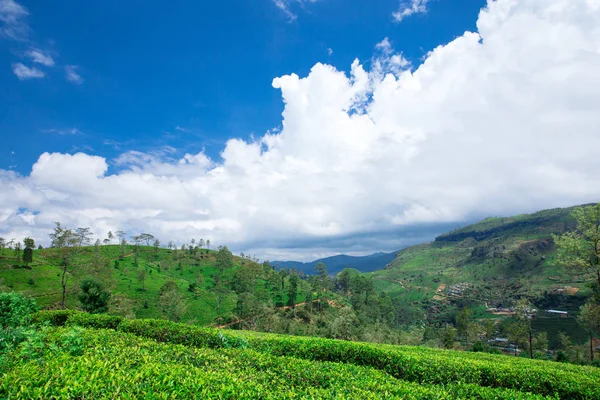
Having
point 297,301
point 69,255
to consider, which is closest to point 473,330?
point 297,301

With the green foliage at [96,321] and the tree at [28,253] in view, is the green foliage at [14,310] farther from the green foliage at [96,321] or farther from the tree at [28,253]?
the tree at [28,253]

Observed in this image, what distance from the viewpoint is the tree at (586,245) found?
1026 inches

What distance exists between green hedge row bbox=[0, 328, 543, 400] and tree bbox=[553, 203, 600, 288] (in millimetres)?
24417

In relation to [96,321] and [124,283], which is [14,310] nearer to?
[96,321]

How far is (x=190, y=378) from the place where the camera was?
20.6ft

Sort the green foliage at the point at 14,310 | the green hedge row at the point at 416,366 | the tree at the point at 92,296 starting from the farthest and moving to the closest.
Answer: the tree at the point at 92,296, the green foliage at the point at 14,310, the green hedge row at the point at 416,366

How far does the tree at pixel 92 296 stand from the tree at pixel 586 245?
55.9 m

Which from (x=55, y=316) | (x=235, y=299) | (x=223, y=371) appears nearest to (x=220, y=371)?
(x=223, y=371)

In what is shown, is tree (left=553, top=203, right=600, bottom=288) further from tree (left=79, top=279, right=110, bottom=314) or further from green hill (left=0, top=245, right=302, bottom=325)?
green hill (left=0, top=245, right=302, bottom=325)

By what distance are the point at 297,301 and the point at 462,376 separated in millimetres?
87265

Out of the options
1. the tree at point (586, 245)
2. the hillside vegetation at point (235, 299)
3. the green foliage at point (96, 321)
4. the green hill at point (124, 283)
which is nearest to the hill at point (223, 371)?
the green foliage at point (96, 321)

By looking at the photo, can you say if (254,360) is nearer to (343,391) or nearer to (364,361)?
(343,391)

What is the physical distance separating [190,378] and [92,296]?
45.6 meters

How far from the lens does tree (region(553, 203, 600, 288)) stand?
26062 millimetres
